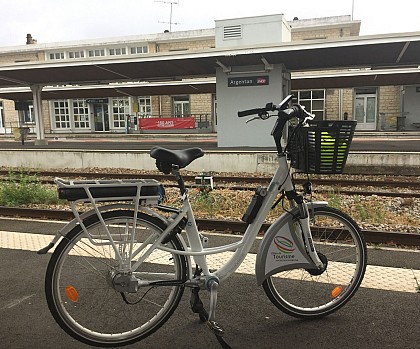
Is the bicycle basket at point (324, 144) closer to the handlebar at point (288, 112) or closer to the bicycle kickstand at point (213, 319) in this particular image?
the handlebar at point (288, 112)

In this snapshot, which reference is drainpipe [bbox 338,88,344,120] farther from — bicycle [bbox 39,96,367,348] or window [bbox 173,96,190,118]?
bicycle [bbox 39,96,367,348]

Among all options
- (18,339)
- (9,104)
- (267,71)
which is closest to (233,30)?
(267,71)

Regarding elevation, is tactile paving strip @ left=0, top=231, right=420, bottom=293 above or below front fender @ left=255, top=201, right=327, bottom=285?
below

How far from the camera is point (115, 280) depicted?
8.53ft

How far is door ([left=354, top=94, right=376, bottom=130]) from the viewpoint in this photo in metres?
31.5

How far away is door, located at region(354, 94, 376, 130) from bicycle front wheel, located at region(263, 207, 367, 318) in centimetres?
3024

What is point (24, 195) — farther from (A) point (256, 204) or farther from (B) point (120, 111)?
(B) point (120, 111)

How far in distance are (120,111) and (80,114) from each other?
177 inches

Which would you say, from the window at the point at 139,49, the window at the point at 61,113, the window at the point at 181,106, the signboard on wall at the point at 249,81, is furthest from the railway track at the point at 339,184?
the window at the point at 61,113

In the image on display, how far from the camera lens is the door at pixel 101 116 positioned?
124 ft

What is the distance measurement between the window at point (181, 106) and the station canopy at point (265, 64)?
11.4 m

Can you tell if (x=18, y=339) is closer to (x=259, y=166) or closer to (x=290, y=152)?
(x=290, y=152)

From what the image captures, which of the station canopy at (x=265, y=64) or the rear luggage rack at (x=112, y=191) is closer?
the rear luggage rack at (x=112, y=191)

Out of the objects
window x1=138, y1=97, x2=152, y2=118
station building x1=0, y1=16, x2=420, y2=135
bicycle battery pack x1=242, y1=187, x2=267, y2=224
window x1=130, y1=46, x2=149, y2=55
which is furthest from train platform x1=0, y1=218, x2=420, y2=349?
window x1=130, y1=46, x2=149, y2=55
